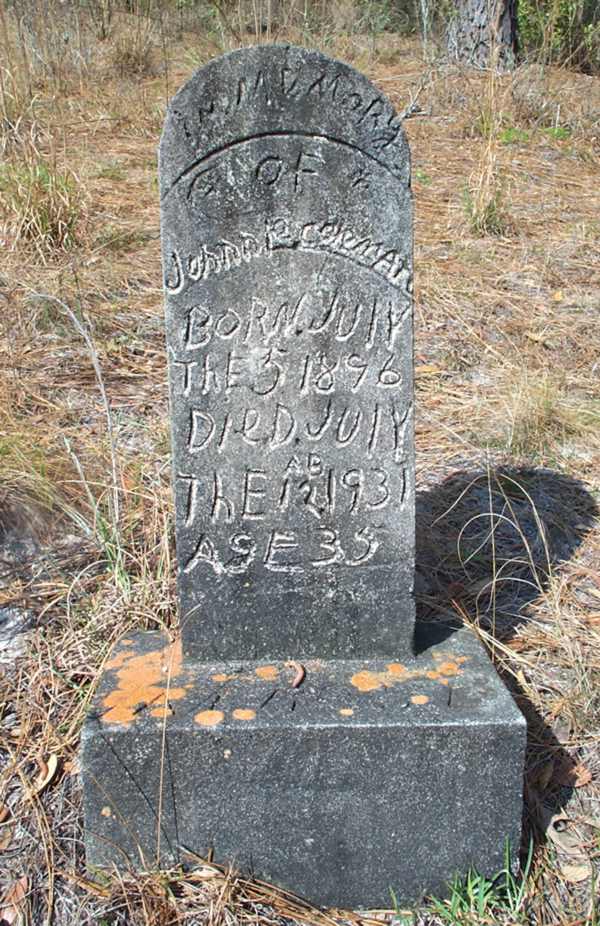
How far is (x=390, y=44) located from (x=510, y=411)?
624cm

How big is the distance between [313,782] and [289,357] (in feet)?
2.97

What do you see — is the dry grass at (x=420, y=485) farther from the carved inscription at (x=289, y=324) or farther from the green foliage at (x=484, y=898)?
the carved inscription at (x=289, y=324)

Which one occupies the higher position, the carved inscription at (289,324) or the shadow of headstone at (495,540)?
the carved inscription at (289,324)

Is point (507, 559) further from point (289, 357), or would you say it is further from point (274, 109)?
point (274, 109)

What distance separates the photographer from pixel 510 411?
342cm

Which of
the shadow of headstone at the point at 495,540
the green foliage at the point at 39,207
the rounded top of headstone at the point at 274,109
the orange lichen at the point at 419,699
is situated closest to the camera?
the rounded top of headstone at the point at 274,109

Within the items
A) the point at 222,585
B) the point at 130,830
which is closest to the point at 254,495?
the point at 222,585

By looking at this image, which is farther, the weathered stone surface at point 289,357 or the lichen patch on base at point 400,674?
the lichen patch on base at point 400,674

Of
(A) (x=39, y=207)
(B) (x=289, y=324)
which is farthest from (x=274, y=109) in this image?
(A) (x=39, y=207)

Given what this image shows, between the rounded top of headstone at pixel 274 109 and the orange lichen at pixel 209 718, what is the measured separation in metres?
1.08

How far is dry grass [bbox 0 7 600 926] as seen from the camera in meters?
2.10

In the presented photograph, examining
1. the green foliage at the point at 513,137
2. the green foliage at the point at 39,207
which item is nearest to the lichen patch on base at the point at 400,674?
the green foliage at the point at 39,207

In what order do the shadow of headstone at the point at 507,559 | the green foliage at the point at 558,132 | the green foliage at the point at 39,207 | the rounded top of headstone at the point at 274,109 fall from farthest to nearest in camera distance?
the green foliage at the point at 558,132 < the green foliage at the point at 39,207 < the shadow of headstone at the point at 507,559 < the rounded top of headstone at the point at 274,109

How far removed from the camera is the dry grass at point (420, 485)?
6.90ft
